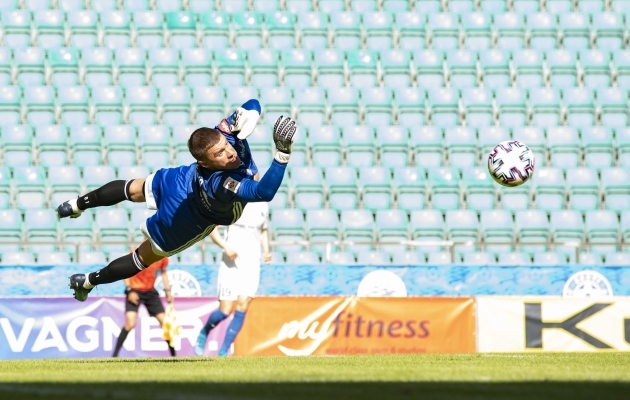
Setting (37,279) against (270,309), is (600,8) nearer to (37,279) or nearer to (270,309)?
(270,309)

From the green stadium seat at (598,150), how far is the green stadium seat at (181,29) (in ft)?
26.7

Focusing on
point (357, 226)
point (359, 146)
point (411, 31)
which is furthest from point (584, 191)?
point (411, 31)

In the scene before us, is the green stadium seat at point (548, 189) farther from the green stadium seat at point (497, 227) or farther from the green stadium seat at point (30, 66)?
the green stadium seat at point (30, 66)

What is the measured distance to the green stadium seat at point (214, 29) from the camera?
70.1 ft

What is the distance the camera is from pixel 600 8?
2312 cm

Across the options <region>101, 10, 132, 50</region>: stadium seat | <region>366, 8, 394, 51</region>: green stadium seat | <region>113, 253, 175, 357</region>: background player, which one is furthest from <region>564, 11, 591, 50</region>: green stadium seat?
<region>113, 253, 175, 357</region>: background player

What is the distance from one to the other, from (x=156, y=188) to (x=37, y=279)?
241 inches

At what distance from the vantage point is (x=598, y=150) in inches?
789

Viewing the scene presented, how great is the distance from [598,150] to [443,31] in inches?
167

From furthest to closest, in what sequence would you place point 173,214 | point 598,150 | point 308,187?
point 598,150 → point 308,187 → point 173,214

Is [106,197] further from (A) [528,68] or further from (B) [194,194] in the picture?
(A) [528,68]

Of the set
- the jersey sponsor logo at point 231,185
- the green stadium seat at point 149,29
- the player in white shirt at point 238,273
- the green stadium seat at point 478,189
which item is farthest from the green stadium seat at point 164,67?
the jersey sponsor logo at point 231,185

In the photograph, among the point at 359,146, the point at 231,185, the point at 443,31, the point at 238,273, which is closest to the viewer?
the point at 231,185
